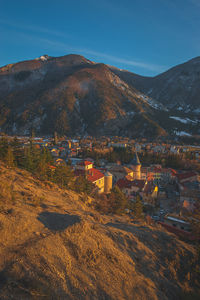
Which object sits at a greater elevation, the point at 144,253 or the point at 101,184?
the point at 144,253

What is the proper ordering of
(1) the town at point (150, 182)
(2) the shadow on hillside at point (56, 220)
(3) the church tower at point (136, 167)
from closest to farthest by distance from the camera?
1. (2) the shadow on hillside at point (56, 220)
2. (1) the town at point (150, 182)
3. (3) the church tower at point (136, 167)

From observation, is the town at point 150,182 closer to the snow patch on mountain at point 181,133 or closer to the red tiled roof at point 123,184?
the red tiled roof at point 123,184

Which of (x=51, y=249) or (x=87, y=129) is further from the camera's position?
(x=87, y=129)

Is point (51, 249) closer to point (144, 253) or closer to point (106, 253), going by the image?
point (106, 253)

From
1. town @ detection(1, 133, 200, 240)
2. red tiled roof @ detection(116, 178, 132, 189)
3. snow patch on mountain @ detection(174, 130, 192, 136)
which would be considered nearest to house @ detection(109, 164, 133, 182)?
town @ detection(1, 133, 200, 240)

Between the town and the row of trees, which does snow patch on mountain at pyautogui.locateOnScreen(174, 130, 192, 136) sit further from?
the row of trees

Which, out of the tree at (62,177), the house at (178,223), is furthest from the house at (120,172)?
the tree at (62,177)

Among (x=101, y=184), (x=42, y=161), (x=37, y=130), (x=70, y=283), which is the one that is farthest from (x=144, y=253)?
(x=37, y=130)

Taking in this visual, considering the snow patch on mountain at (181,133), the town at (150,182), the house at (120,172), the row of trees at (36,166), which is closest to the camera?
the row of trees at (36,166)
